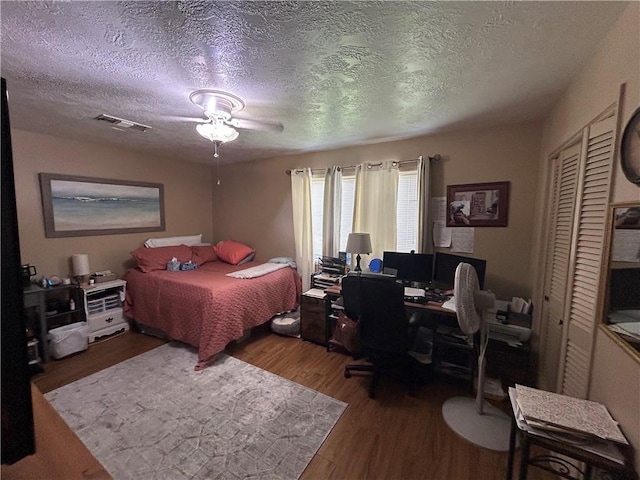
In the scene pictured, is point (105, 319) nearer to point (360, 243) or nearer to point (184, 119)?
point (184, 119)

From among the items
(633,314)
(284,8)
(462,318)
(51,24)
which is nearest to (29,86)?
(51,24)

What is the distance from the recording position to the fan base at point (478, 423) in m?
1.73

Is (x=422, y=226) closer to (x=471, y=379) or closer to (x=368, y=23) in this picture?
(x=471, y=379)

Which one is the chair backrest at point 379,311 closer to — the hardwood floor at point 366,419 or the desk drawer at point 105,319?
the hardwood floor at point 366,419

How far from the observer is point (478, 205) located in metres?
2.61

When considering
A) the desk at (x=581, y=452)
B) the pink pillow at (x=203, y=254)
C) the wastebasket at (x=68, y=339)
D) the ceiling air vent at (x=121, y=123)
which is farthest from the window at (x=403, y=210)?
the wastebasket at (x=68, y=339)

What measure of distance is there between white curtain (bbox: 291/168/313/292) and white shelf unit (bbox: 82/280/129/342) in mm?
2274

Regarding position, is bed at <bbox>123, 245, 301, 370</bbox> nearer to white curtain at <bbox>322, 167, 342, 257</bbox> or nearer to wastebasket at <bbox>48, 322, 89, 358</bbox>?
wastebasket at <bbox>48, 322, 89, 358</bbox>

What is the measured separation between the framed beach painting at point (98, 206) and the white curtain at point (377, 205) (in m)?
3.03

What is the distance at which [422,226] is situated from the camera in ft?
9.19

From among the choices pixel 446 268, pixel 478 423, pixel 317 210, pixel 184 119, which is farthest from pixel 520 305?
pixel 184 119

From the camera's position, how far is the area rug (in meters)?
1.59

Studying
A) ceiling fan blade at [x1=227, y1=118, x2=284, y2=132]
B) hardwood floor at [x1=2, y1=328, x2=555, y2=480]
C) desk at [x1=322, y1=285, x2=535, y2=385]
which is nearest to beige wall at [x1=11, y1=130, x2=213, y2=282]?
hardwood floor at [x1=2, y1=328, x2=555, y2=480]

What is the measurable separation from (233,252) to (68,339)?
6.64 feet
